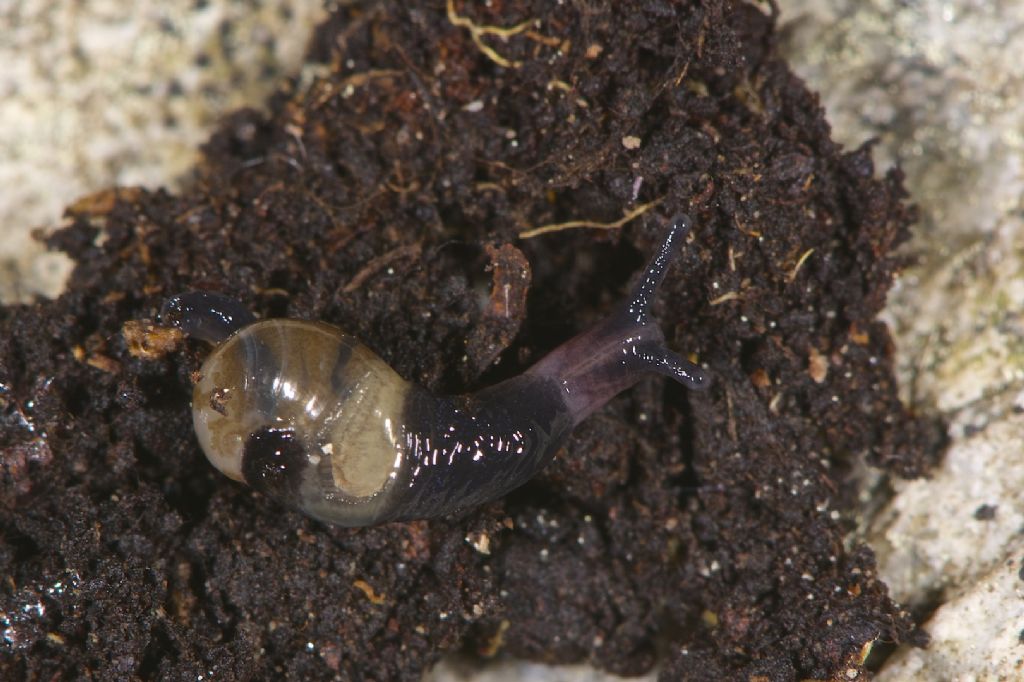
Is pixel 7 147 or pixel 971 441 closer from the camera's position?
pixel 971 441

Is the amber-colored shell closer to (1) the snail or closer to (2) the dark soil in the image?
(1) the snail

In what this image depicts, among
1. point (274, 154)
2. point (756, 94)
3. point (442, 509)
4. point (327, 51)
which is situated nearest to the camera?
point (442, 509)

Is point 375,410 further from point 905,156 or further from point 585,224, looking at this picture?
point 905,156

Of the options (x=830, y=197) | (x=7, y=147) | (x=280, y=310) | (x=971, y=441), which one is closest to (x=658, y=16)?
(x=830, y=197)

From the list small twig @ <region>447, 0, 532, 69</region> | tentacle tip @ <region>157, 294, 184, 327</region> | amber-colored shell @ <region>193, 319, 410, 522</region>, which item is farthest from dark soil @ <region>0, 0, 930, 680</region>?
amber-colored shell @ <region>193, 319, 410, 522</region>

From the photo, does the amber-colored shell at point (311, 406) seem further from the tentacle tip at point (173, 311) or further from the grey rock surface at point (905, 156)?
the grey rock surface at point (905, 156)

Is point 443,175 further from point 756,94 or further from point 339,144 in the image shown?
point 756,94

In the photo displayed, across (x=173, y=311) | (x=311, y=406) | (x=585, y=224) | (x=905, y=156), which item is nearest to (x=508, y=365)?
(x=585, y=224)
